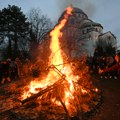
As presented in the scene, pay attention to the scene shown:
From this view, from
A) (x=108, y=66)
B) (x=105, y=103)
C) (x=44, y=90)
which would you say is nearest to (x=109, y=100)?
(x=105, y=103)

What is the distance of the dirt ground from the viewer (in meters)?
8.78

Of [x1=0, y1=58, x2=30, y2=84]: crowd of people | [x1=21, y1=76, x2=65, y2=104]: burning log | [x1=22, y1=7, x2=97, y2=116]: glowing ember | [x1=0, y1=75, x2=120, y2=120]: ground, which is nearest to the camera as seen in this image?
[x1=0, y1=75, x2=120, y2=120]: ground

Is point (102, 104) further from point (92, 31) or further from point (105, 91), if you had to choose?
point (92, 31)

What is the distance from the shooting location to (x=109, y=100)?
10.6 metres

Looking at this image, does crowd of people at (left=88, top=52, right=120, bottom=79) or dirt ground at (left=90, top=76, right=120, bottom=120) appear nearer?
dirt ground at (left=90, top=76, right=120, bottom=120)

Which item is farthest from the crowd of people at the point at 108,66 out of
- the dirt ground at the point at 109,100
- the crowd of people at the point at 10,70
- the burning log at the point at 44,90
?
the burning log at the point at 44,90

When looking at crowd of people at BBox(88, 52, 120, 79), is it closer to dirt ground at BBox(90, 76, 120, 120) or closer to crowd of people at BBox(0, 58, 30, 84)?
dirt ground at BBox(90, 76, 120, 120)

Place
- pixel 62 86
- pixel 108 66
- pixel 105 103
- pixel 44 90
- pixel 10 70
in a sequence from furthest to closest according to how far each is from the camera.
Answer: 1. pixel 10 70
2. pixel 108 66
3. pixel 105 103
4. pixel 62 86
5. pixel 44 90

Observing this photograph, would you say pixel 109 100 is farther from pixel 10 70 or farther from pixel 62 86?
pixel 10 70

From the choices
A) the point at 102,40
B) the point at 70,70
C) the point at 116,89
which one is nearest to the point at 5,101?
the point at 70,70

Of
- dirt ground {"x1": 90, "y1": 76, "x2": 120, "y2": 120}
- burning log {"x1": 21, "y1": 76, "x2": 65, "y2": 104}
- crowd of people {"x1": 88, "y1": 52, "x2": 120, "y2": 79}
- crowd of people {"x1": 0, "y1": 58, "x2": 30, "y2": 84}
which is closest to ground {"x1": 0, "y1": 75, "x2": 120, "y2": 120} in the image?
dirt ground {"x1": 90, "y1": 76, "x2": 120, "y2": 120}

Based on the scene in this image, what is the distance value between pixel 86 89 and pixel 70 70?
103 cm

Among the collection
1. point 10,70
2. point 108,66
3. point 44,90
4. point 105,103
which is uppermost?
point 10,70

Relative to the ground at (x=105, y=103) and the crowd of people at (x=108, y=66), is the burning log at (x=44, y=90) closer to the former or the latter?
the ground at (x=105, y=103)
